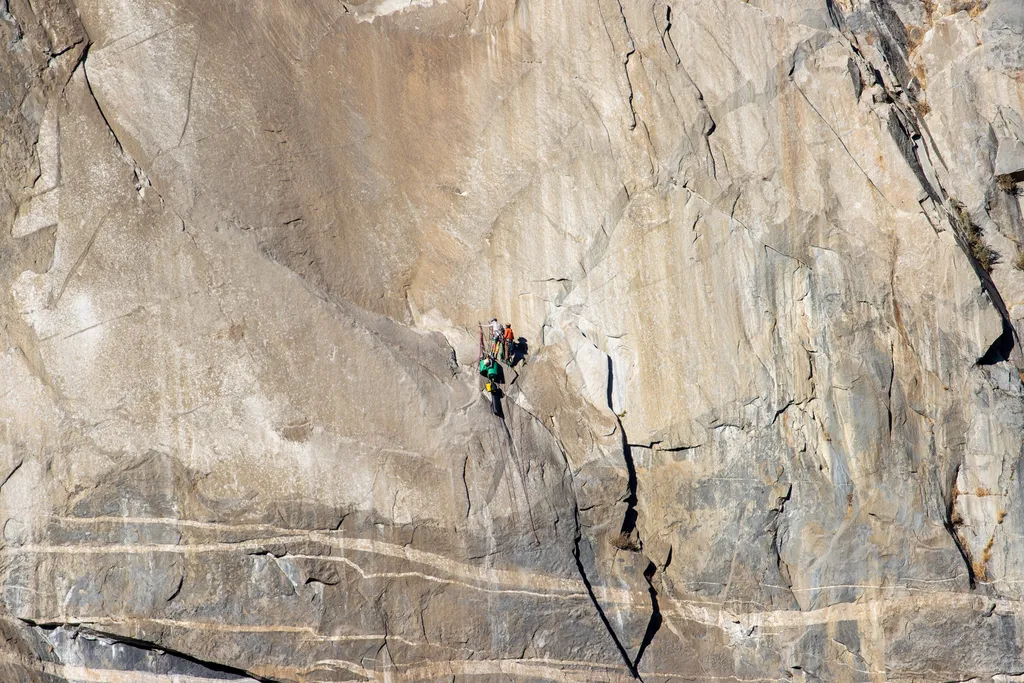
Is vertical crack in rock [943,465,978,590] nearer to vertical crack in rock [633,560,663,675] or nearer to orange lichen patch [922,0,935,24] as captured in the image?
vertical crack in rock [633,560,663,675]

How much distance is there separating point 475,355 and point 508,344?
15.7 inches

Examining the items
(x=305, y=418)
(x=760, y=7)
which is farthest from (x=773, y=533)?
(x=760, y=7)

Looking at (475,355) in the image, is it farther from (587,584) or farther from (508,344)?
(587,584)

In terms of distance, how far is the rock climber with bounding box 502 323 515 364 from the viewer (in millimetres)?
10406

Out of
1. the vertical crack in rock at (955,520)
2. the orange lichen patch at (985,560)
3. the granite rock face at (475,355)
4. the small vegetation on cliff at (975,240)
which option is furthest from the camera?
the small vegetation on cliff at (975,240)

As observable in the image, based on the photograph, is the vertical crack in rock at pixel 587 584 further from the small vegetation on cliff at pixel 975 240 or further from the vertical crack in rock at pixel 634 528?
the small vegetation on cliff at pixel 975 240

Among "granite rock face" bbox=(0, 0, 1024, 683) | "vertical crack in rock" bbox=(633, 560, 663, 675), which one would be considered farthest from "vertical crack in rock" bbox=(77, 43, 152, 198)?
"vertical crack in rock" bbox=(633, 560, 663, 675)

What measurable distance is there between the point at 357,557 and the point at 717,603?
415 centimetres

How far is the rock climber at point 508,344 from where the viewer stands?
34.1 feet

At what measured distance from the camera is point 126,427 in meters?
9.69

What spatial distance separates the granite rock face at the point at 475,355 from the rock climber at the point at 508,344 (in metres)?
0.22

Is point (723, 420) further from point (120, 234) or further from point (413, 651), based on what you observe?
point (120, 234)

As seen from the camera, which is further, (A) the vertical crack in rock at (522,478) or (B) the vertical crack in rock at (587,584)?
(B) the vertical crack in rock at (587,584)

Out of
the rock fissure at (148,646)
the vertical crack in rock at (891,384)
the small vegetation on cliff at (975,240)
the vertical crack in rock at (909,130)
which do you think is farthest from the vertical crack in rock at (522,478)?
the small vegetation on cliff at (975,240)
